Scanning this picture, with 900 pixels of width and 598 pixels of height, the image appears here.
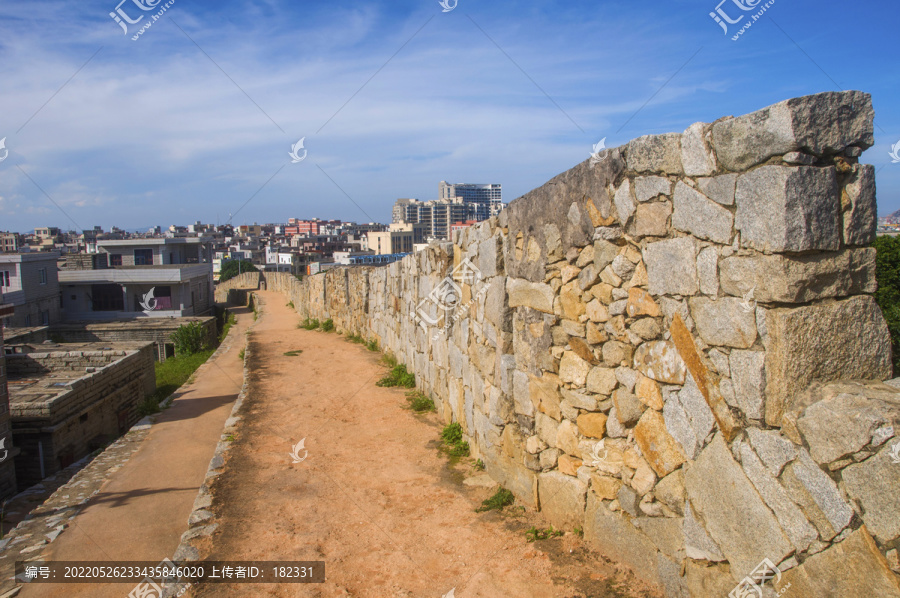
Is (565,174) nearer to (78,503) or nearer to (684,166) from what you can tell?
(684,166)

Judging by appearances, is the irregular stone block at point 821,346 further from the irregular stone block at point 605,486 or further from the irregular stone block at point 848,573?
the irregular stone block at point 605,486

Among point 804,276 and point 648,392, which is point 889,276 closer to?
point 648,392

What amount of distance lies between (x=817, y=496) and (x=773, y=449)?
241 mm

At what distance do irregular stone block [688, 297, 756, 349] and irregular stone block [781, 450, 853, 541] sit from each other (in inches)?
20.9

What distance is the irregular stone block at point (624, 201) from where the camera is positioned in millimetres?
3295

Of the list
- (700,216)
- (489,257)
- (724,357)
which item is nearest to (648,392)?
(724,357)

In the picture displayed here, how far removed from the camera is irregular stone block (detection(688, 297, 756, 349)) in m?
2.55

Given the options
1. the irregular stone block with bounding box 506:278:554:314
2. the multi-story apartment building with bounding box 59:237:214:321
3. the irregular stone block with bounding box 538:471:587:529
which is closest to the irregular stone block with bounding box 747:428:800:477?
the irregular stone block with bounding box 538:471:587:529

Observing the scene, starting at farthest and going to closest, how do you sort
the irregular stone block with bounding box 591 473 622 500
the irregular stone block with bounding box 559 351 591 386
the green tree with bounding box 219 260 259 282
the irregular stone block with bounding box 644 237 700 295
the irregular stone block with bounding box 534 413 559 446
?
the green tree with bounding box 219 260 259 282 < the irregular stone block with bounding box 534 413 559 446 < the irregular stone block with bounding box 559 351 591 386 < the irregular stone block with bounding box 591 473 622 500 < the irregular stone block with bounding box 644 237 700 295

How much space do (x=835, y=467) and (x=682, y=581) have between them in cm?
114

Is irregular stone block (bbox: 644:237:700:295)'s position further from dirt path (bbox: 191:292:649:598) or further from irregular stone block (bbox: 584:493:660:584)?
dirt path (bbox: 191:292:649:598)

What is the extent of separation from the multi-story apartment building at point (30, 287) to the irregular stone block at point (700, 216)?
3248 centimetres

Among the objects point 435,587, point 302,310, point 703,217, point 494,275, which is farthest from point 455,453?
point 302,310

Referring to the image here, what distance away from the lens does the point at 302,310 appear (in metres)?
23.7
